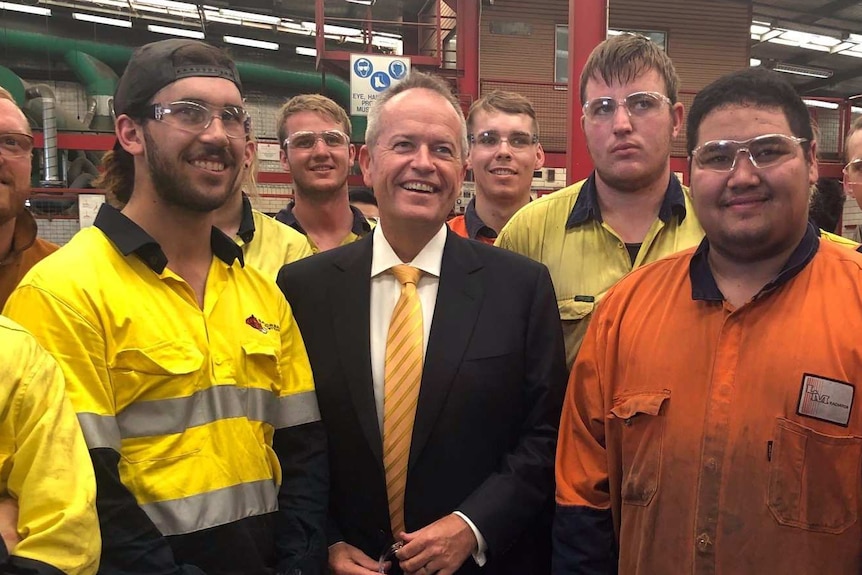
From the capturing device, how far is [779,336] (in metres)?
1.62

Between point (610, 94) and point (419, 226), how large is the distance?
954 millimetres

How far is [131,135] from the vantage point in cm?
187

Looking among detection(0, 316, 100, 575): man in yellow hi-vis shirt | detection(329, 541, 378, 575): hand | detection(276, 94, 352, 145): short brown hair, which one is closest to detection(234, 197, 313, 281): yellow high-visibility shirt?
detection(276, 94, 352, 145): short brown hair

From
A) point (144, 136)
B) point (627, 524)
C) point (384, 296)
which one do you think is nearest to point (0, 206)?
point (144, 136)

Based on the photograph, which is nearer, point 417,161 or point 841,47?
point 417,161

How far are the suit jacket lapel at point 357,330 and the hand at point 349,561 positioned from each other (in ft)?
0.97

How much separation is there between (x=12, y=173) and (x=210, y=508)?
1500mm

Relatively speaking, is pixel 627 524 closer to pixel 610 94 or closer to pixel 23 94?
pixel 610 94

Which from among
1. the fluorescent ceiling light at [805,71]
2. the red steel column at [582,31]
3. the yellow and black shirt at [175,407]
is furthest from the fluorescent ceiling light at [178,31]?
the fluorescent ceiling light at [805,71]

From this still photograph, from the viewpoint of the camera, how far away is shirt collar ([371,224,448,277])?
212 centimetres

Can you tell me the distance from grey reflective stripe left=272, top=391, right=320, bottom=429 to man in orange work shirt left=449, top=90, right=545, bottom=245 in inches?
77.2

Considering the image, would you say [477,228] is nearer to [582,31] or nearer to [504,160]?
[504,160]

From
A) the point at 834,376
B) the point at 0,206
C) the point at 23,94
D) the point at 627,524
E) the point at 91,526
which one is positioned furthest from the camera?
the point at 23,94

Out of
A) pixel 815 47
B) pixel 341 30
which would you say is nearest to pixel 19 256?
pixel 341 30
